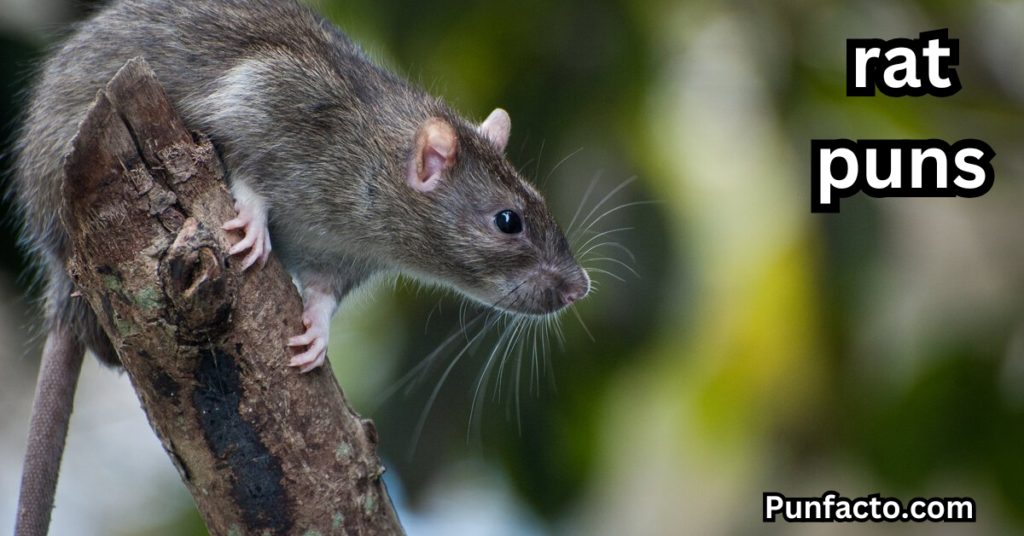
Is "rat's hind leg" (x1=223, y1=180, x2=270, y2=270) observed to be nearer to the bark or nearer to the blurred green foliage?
the bark

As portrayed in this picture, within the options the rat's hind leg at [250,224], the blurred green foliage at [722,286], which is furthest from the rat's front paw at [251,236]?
the blurred green foliage at [722,286]

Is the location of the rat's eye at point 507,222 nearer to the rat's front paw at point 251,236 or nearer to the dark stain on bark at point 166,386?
the rat's front paw at point 251,236

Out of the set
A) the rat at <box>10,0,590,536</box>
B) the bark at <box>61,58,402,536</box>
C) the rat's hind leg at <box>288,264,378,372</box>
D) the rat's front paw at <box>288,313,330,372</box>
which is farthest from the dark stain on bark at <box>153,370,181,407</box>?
the rat at <box>10,0,590,536</box>

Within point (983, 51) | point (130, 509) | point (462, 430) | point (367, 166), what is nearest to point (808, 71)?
point (983, 51)

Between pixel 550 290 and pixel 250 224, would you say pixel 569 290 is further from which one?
pixel 250 224

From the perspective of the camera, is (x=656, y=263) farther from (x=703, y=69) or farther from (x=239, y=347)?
(x=239, y=347)

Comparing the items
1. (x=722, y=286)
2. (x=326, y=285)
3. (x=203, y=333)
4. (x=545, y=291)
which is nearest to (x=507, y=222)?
(x=545, y=291)
